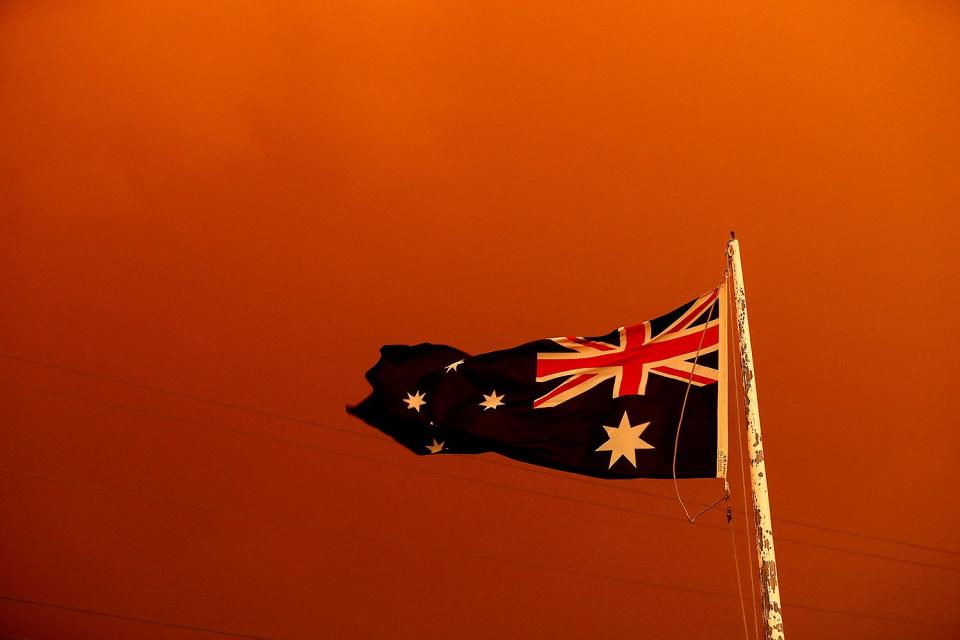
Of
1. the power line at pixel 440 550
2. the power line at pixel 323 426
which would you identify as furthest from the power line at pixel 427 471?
the power line at pixel 440 550

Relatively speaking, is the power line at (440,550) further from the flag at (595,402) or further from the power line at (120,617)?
the flag at (595,402)

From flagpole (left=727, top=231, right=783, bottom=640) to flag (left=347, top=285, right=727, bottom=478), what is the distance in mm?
108

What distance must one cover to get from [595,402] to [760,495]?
41.5 inches

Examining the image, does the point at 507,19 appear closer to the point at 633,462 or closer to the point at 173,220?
the point at 173,220

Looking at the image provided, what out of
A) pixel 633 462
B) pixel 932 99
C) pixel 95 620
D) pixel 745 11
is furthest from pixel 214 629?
pixel 932 99

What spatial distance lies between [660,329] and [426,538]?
21.0 feet

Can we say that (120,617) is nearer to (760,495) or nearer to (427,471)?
(427,471)

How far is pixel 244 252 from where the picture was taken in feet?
32.5

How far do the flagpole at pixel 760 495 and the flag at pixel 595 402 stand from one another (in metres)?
0.11

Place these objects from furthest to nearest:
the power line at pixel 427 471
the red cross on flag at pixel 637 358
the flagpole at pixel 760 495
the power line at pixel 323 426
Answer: the power line at pixel 427 471, the power line at pixel 323 426, the red cross on flag at pixel 637 358, the flagpole at pixel 760 495

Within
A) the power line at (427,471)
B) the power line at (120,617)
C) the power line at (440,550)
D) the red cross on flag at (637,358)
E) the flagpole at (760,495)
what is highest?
the power line at (427,471)

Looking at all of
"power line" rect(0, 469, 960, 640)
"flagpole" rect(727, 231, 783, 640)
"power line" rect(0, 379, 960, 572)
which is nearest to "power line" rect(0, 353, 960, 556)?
"power line" rect(0, 379, 960, 572)

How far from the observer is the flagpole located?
3.98 metres

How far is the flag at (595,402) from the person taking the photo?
4.66 m
